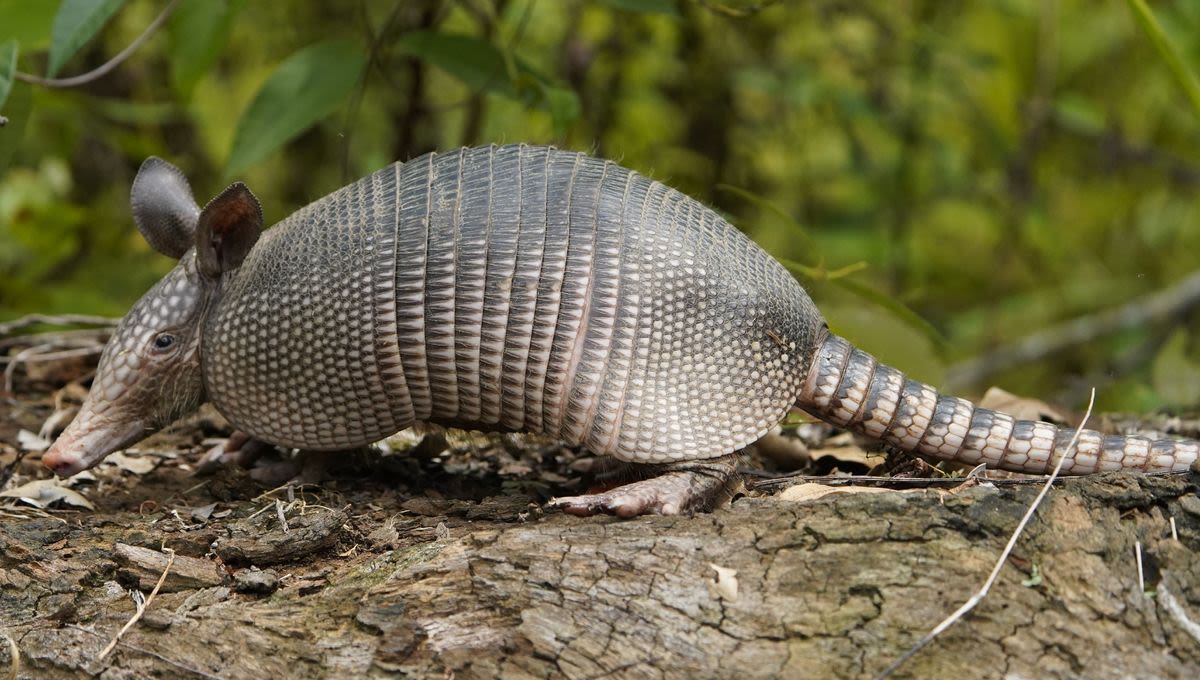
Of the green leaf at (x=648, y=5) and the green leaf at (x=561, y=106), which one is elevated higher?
the green leaf at (x=648, y=5)

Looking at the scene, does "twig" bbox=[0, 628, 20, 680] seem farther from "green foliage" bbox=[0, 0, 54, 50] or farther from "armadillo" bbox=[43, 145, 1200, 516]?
"green foliage" bbox=[0, 0, 54, 50]

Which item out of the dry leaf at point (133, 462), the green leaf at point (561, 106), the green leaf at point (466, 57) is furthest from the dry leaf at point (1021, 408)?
the dry leaf at point (133, 462)

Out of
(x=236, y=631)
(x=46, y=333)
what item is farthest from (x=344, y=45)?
(x=236, y=631)

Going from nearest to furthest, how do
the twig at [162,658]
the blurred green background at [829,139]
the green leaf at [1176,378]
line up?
the twig at [162,658] < the green leaf at [1176,378] < the blurred green background at [829,139]

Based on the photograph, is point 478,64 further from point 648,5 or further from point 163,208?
point 163,208

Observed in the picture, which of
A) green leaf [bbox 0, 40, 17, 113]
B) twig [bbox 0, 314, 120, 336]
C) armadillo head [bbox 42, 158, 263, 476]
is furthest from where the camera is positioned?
twig [bbox 0, 314, 120, 336]

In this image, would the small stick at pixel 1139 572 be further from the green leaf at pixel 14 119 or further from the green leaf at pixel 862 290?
the green leaf at pixel 14 119

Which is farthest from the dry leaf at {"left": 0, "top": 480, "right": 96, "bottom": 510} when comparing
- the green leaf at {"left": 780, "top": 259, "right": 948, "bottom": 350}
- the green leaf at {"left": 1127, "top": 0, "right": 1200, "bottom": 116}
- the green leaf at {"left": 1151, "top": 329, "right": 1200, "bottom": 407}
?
the green leaf at {"left": 1151, "top": 329, "right": 1200, "bottom": 407}
